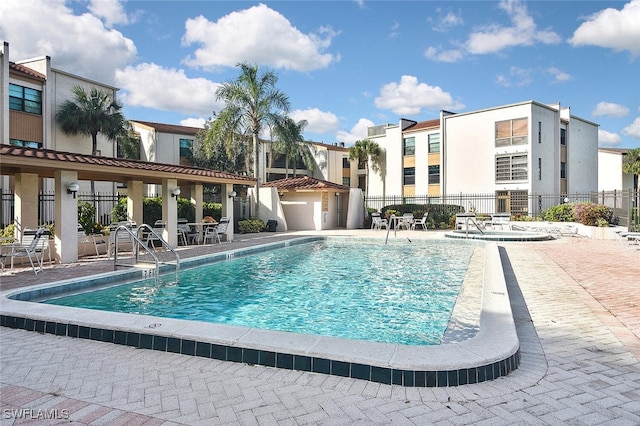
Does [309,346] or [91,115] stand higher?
[91,115]

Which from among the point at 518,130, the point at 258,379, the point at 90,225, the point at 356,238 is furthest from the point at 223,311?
the point at 518,130

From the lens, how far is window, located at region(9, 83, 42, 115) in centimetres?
2056

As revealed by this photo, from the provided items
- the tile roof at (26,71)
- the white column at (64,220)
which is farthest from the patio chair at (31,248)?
the tile roof at (26,71)

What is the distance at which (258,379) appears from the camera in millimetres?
3471

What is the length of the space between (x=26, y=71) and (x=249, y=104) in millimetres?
11182

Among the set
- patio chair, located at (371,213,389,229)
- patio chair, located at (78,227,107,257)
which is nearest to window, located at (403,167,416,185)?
patio chair, located at (371,213,389,229)

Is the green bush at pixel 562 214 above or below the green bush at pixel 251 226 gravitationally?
above

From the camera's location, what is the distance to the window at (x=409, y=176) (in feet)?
113

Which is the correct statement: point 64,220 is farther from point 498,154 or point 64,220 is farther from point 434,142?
point 434,142

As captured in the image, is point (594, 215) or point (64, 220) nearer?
point (64, 220)

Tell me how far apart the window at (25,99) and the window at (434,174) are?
26015 millimetres

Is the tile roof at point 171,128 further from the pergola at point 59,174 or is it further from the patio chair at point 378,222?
the pergola at point 59,174

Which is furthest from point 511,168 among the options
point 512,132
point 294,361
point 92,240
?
point 294,361

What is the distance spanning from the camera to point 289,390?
3.25 m
